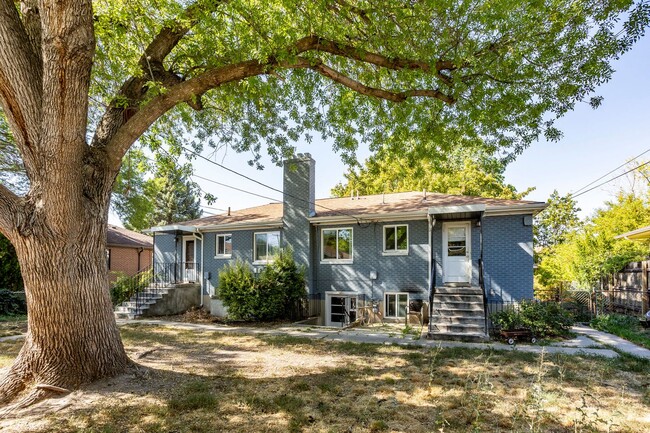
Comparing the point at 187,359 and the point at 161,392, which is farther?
the point at 187,359

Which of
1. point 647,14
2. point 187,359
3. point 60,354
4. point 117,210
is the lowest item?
point 187,359

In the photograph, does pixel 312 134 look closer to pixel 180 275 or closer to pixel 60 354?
pixel 60 354

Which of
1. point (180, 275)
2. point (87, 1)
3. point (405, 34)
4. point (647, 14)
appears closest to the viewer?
point (87, 1)

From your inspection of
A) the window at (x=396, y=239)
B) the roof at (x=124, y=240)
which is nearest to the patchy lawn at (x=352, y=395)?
the window at (x=396, y=239)

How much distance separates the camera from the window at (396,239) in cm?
1362

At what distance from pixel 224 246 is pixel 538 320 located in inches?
490

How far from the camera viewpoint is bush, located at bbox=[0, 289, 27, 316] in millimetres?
15330

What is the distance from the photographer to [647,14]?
18.7 feet

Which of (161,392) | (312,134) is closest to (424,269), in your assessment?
(312,134)

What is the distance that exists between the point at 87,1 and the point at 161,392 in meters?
5.48

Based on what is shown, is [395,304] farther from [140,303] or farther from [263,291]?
[140,303]

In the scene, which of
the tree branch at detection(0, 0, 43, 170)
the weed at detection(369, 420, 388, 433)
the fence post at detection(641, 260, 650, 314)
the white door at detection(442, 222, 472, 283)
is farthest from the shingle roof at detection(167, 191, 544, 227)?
the tree branch at detection(0, 0, 43, 170)

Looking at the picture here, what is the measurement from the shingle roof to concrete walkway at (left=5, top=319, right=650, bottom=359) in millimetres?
4103

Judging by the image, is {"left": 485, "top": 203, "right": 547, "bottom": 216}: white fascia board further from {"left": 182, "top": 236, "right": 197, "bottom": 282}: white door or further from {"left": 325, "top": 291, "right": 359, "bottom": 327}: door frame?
{"left": 182, "top": 236, "right": 197, "bottom": 282}: white door
